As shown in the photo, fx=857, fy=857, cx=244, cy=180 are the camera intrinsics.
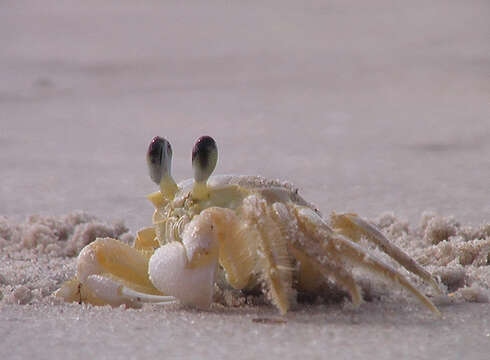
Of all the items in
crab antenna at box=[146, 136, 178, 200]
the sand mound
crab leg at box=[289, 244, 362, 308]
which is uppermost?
crab antenna at box=[146, 136, 178, 200]

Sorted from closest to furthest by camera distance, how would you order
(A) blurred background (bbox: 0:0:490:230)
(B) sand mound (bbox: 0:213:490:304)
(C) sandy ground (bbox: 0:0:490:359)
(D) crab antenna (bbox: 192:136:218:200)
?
(C) sandy ground (bbox: 0:0:490:359) < (D) crab antenna (bbox: 192:136:218:200) < (B) sand mound (bbox: 0:213:490:304) < (A) blurred background (bbox: 0:0:490:230)

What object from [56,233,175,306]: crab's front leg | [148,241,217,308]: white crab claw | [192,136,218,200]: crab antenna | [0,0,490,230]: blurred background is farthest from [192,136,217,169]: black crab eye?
[0,0,490,230]: blurred background

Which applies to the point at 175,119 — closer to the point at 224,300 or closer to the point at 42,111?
the point at 42,111

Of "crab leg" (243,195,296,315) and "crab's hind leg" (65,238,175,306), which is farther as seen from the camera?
"crab's hind leg" (65,238,175,306)

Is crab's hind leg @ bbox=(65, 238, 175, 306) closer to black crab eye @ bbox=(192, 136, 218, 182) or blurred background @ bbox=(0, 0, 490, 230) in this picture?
black crab eye @ bbox=(192, 136, 218, 182)

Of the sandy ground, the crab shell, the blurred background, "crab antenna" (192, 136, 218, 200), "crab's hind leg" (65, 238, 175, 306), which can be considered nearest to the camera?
the sandy ground

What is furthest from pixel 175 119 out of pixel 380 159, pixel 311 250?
pixel 311 250

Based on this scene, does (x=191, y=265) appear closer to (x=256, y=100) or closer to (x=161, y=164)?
(x=161, y=164)
